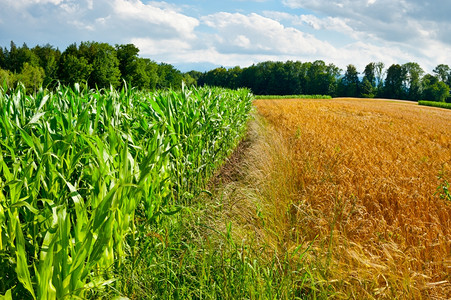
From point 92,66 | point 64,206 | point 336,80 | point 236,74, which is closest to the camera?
point 64,206

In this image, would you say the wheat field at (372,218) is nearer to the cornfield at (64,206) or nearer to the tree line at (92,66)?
the cornfield at (64,206)

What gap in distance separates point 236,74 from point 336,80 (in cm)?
3349

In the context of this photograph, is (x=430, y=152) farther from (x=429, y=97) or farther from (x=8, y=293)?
(x=429, y=97)

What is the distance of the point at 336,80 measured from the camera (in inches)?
3718

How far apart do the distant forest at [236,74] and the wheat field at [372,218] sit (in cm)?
5053

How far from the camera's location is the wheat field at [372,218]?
2.21 m

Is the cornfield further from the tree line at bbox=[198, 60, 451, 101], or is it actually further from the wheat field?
the tree line at bbox=[198, 60, 451, 101]

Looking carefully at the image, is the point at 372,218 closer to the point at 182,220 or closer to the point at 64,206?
the point at 182,220

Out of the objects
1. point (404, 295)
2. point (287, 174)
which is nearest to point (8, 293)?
point (404, 295)

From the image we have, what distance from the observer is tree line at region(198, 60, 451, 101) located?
263 feet

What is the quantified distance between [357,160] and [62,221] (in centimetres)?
481

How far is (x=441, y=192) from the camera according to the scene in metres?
3.90

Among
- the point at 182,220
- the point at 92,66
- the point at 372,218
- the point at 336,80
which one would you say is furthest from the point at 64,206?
the point at 336,80

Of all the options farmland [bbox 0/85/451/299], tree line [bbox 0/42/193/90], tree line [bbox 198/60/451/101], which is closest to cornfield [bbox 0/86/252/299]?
farmland [bbox 0/85/451/299]
